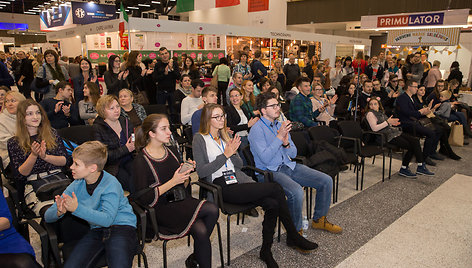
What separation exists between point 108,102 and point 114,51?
7528 millimetres

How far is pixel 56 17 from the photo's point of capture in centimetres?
1456

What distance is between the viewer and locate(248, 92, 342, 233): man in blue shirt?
9.52 ft

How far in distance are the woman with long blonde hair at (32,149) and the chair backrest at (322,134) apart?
8.69 feet

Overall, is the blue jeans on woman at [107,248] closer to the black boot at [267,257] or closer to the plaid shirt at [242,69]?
the black boot at [267,257]

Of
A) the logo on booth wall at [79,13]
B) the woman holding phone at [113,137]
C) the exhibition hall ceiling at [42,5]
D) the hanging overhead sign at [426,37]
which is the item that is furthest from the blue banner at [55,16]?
the woman holding phone at [113,137]

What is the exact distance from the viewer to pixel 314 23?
48.4 ft

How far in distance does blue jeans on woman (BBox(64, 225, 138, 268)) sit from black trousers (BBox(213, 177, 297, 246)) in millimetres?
849

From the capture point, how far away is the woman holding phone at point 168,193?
2.21 metres

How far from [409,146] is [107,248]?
169 inches

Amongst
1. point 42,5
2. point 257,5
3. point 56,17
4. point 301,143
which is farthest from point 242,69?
point 42,5

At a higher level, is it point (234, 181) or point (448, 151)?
point (234, 181)

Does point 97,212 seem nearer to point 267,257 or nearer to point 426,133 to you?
point 267,257

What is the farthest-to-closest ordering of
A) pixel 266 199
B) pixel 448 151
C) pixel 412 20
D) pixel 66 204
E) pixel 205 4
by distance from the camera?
pixel 412 20
pixel 205 4
pixel 448 151
pixel 266 199
pixel 66 204

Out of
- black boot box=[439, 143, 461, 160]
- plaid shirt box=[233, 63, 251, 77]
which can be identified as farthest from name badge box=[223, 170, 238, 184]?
plaid shirt box=[233, 63, 251, 77]
